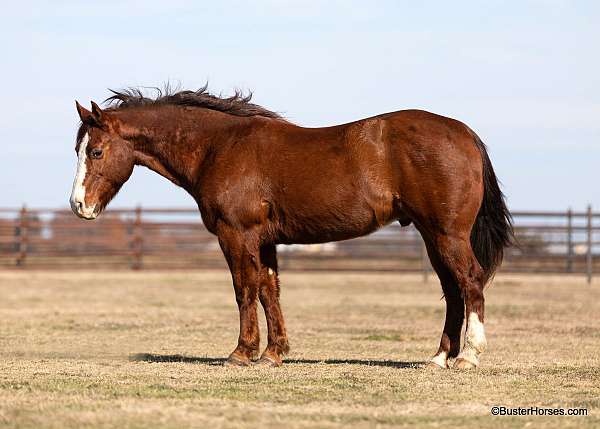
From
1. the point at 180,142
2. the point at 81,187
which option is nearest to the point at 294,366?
the point at 180,142

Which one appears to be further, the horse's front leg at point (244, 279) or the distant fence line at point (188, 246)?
the distant fence line at point (188, 246)

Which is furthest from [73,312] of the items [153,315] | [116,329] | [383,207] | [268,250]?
[383,207]

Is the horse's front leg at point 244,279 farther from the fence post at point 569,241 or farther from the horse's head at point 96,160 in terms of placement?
the fence post at point 569,241

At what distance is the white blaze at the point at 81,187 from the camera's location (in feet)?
30.4

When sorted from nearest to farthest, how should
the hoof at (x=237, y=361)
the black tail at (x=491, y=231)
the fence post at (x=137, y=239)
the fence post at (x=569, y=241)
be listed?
the hoof at (x=237, y=361)
the black tail at (x=491, y=231)
the fence post at (x=569, y=241)
the fence post at (x=137, y=239)

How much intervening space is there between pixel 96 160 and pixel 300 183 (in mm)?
1852

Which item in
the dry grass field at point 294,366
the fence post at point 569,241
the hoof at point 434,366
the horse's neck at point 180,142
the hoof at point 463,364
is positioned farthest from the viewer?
the fence post at point 569,241

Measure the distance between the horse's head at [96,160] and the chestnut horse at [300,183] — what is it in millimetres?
10

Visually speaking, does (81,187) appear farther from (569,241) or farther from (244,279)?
(569,241)

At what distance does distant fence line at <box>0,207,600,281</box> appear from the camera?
27734mm

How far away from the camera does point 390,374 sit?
8.34 m

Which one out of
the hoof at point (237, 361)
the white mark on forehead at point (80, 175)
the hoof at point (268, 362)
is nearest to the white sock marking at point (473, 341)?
the hoof at point (268, 362)

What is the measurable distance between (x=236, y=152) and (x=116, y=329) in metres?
5.30

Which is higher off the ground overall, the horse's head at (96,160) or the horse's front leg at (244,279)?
the horse's head at (96,160)
